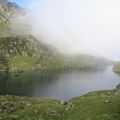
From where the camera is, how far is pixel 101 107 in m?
62.3

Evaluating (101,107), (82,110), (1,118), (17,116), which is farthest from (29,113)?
(101,107)

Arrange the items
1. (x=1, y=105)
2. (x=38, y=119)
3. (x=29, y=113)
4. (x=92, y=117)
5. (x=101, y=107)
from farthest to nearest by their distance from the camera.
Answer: (x=1, y=105)
(x=29, y=113)
(x=101, y=107)
(x=38, y=119)
(x=92, y=117)

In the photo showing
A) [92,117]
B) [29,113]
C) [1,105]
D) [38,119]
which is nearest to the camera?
[92,117]

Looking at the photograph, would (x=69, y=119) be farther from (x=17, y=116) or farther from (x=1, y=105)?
(x=1, y=105)

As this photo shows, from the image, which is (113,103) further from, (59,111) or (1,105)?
(1,105)

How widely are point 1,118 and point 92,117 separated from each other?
22367 mm

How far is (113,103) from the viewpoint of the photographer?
6469 cm

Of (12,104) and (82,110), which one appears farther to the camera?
(12,104)

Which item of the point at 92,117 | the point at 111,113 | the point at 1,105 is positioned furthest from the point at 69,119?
the point at 1,105

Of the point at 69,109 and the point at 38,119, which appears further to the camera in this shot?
the point at 69,109

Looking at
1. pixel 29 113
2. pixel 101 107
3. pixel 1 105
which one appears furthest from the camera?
pixel 1 105

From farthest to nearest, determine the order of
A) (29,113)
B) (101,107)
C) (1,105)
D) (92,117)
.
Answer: (1,105), (29,113), (101,107), (92,117)

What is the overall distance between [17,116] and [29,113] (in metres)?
3.19

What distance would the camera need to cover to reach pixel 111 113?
55.7 meters
